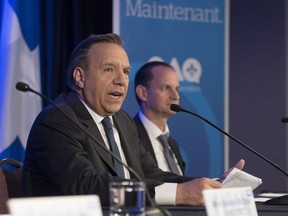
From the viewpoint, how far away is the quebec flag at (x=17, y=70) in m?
4.98

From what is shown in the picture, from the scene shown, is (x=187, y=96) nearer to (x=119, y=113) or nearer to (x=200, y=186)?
(x=119, y=113)

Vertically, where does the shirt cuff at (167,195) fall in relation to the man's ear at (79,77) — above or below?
below

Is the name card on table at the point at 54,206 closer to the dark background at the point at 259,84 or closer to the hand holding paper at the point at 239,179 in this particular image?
the hand holding paper at the point at 239,179

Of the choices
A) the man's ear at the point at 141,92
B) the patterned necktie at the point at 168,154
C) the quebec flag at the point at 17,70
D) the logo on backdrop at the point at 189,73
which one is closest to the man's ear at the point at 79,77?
the quebec flag at the point at 17,70

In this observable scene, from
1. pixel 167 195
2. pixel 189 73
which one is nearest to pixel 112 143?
pixel 167 195

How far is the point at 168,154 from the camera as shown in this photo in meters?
5.36

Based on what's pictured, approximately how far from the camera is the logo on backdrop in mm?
5699

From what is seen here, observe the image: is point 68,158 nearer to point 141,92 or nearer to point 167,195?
point 167,195

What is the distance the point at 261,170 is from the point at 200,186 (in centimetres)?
358

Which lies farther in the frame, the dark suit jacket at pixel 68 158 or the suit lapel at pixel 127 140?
the suit lapel at pixel 127 140

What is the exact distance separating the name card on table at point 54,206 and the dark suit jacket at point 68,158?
4.13 ft

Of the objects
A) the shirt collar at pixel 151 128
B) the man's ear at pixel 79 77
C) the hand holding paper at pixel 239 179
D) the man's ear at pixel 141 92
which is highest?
the man's ear at pixel 79 77

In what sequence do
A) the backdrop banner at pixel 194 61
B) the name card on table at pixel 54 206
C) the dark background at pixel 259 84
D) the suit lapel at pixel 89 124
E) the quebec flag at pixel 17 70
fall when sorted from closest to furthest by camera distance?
1. the name card on table at pixel 54 206
2. the suit lapel at pixel 89 124
3. the quebec flag at pixel 17 70
4. the backdrop banner at pixel 194 61
5. the dark background at pixel 259 84

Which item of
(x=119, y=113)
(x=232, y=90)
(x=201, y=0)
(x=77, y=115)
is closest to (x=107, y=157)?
(x=77, y=115)
